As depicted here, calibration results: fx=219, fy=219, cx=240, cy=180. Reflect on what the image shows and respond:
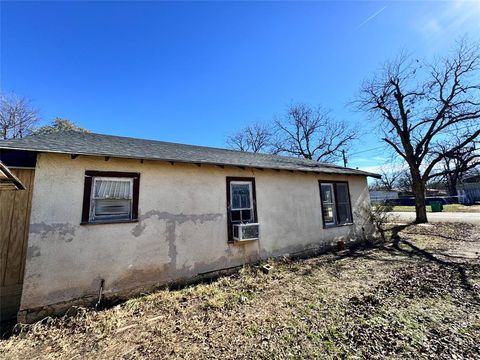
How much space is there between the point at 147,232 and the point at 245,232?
2.62 metres

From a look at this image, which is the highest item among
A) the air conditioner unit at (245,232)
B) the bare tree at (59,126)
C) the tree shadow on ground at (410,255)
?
the bare tree at (59,126)

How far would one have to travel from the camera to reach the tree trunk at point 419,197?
1436cm

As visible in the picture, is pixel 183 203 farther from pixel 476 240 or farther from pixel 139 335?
pixel 476 240

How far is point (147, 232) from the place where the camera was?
520 centimetres

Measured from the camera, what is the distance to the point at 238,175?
684 centimetres

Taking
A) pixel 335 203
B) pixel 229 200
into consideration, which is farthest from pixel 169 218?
pixel 335 203

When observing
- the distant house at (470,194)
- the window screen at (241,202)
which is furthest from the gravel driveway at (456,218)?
the distant house at (470,194)

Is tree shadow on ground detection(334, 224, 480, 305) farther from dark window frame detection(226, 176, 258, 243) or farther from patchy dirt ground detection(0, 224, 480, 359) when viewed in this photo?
dark window frame detection(226, 176, 258, 243)

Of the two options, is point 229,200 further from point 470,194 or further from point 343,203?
point 470,194

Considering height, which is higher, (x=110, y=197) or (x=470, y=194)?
(x=470, y=194)

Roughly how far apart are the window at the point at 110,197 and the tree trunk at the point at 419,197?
17.0 metres


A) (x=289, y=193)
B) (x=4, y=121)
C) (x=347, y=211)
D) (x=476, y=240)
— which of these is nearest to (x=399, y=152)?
(x=476, y=240)

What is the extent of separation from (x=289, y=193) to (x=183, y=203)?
3815 millimetres

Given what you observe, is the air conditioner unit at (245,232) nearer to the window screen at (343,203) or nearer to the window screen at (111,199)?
the window screen at (111,199)
